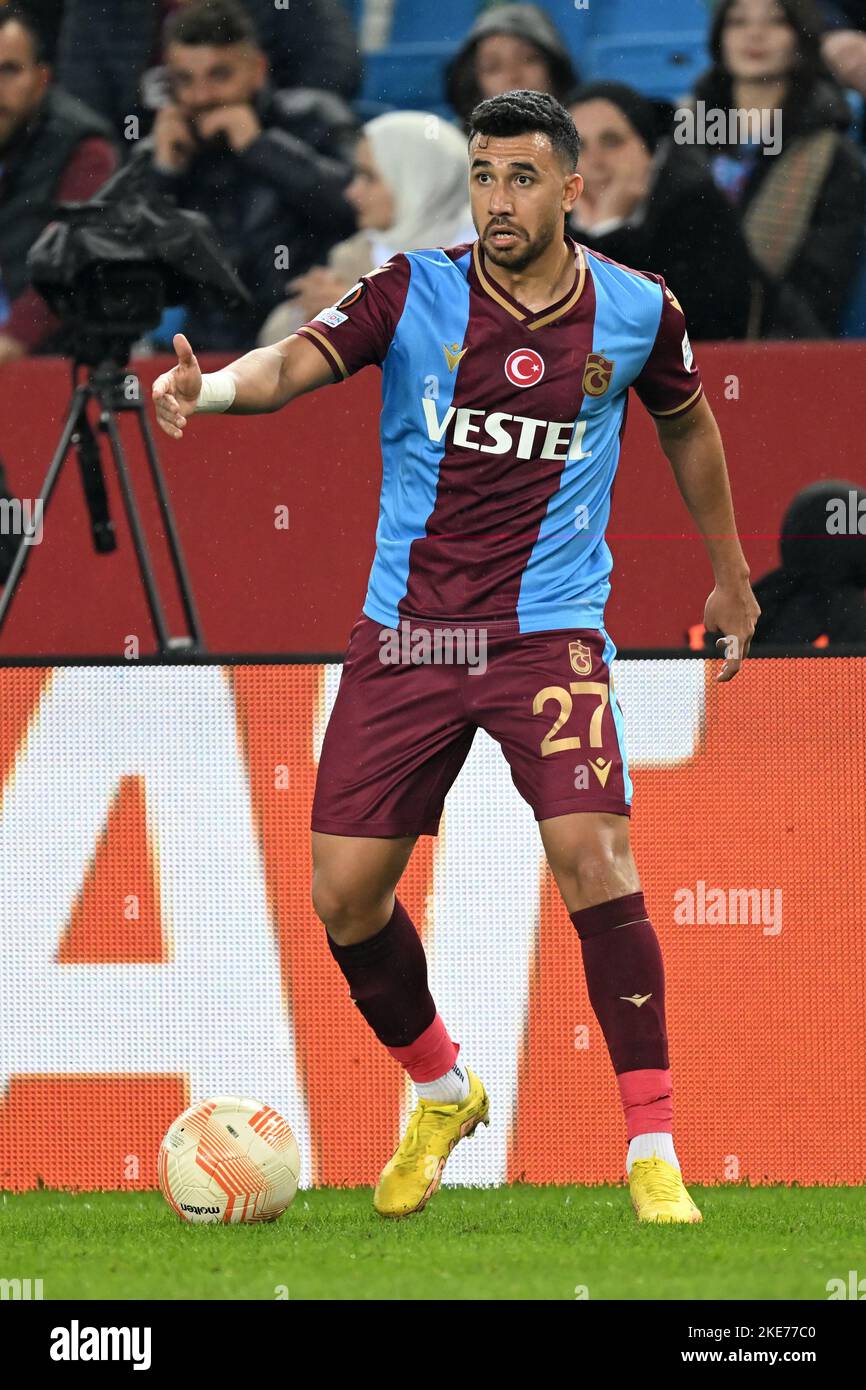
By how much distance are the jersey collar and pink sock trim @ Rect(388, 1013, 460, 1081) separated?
1341 millimetres

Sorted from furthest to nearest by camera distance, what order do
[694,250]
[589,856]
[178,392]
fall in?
[694,250]
[589,856]
[178,392]

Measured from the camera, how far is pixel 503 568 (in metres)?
3.66

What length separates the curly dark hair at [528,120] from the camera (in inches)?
140

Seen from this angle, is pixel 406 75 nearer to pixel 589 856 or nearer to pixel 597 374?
pixel 597 374

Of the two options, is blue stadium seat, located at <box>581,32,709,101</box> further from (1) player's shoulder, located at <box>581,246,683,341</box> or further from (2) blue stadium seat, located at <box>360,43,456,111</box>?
(1) player's shoulder, located at <box>581,246,683,341</box>

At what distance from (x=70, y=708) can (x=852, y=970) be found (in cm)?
175

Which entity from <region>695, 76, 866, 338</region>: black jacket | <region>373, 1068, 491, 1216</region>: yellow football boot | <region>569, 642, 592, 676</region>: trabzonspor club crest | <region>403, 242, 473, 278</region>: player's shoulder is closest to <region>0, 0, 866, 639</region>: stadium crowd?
<region>695, 76, 866, 338</region>: black jacket

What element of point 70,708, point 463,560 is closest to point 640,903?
point 463,560

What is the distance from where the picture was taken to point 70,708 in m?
4.31

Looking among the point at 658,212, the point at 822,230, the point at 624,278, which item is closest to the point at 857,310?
the point at 822,230

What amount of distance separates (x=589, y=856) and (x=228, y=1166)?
0.88 m

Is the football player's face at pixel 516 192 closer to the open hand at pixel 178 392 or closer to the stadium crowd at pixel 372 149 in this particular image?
the open hand at pixel 178 392

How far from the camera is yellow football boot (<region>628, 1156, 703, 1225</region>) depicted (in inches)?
137

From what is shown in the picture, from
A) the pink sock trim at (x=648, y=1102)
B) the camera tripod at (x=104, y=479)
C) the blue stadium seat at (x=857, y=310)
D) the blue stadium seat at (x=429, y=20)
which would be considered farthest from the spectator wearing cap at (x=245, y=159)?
the pink sock trim at (x=648, y=1102)
